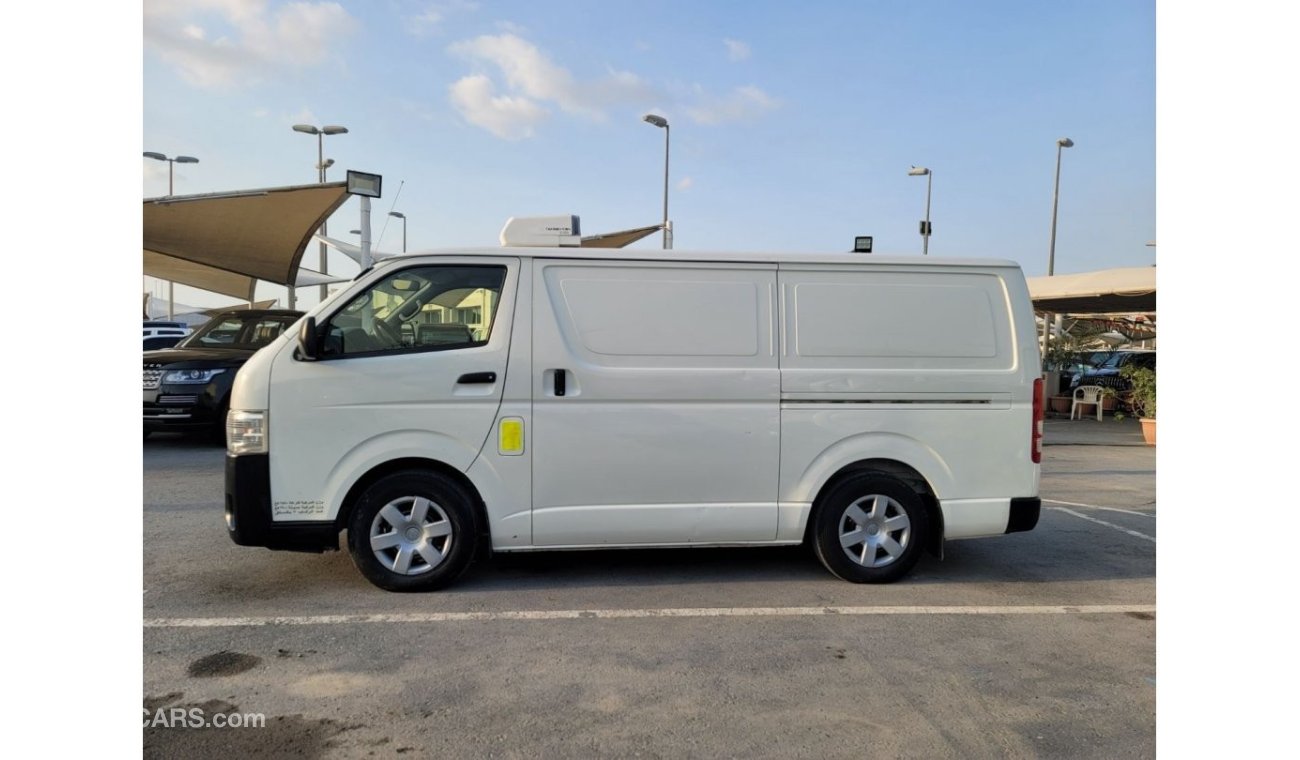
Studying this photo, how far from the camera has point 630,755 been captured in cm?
313

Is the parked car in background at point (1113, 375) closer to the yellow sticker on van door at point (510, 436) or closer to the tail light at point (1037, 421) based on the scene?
the tail light at point (1037, 421)

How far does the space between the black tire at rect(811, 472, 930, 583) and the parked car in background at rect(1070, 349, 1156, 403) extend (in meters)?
15.8

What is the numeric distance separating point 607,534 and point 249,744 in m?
2.28

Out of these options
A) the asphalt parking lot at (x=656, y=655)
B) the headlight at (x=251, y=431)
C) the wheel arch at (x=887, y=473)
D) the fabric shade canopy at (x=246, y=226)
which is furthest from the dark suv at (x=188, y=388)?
the wheel arch at (x=887, y=473)

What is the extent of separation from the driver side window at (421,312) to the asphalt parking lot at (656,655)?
1492 mm

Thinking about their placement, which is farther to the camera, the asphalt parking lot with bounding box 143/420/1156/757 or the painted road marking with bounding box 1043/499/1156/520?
the painted road marking with bounding box 1043/499/1156/520

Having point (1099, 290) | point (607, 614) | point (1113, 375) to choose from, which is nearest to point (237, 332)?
point (607, 614)

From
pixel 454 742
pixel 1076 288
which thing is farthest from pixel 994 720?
pixel 1076 288

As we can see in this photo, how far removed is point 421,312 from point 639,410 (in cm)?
142

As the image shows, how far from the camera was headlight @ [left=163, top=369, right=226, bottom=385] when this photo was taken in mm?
10516

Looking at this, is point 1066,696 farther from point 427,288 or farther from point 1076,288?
point 1076,288

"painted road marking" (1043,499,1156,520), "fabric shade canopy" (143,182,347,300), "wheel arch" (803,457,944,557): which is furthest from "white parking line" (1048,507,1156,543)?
"fabric shade canopy" (143,182,347,300)

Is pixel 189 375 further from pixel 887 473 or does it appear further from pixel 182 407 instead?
pixel 887 473

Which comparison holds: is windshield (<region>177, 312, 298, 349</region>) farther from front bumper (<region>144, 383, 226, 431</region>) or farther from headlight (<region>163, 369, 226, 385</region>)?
front bumper (<region>144, 383, 226, 431</region>)
